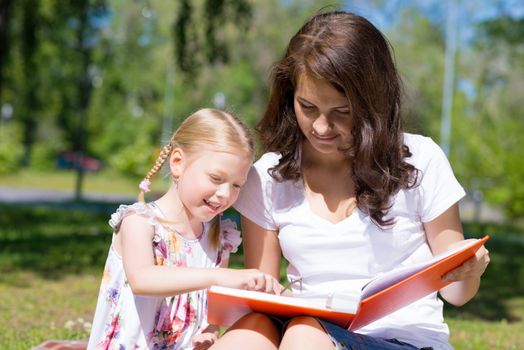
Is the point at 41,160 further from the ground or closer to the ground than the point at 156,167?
closer to the ground

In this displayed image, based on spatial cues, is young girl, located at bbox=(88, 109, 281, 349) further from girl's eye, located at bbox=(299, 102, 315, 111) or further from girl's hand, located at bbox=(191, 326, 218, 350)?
girl's eye, located at bbox=(299, 102, 315, 111)

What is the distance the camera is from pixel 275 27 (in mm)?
29078

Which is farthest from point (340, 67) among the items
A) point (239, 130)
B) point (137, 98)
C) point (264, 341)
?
point (137, 98)

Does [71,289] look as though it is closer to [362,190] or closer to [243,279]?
[362,190]

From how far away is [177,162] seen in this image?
2.56m

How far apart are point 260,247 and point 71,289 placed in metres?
3.64

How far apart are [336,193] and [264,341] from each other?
650 mm

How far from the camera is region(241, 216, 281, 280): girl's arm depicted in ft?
8.94

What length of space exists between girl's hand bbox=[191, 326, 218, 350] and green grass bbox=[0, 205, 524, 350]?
156cm

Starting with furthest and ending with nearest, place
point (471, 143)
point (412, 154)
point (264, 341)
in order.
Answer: point (471, 143)
point (412, 154)
point (264, 341)

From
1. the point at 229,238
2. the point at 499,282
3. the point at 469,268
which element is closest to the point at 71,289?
the point at 229,238

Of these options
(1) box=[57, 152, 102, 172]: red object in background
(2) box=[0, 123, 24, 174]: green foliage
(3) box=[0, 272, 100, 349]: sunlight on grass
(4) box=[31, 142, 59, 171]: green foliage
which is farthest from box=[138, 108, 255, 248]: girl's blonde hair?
(1) box=[57, 152, 102, 172]: red object in background

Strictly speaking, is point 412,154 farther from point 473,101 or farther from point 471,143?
point 473,101

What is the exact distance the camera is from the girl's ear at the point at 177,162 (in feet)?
8.33
